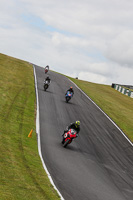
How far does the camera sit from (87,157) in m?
15.5

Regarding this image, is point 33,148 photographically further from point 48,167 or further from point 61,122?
point 61,122

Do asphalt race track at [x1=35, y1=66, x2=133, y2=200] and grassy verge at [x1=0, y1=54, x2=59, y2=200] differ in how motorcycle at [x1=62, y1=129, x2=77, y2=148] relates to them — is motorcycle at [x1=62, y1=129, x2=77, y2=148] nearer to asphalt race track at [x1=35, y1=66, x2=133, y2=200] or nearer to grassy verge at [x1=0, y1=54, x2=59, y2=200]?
asphalt race track at [x1=35, y1=66, x2=133, y2=200]

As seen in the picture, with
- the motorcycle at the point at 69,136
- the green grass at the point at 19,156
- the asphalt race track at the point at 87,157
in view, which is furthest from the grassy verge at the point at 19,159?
the motorcycle at the point at 69,136

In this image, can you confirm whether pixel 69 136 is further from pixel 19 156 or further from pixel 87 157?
pixel 19 156

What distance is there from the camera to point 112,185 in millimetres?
12523

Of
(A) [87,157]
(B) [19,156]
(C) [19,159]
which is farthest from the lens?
(A) [87,157]

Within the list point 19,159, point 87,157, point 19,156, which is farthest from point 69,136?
point 19,159

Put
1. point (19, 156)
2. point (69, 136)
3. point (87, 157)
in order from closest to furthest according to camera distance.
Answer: point (19, 156)
point (87, 157)
point (69, 136)

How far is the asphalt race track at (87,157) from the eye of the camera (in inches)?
442

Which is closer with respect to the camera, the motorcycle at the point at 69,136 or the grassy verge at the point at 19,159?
the grassy verge at the point at 19,159

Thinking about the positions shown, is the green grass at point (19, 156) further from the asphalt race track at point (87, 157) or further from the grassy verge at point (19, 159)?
the asphalt race track at point (87, 157)

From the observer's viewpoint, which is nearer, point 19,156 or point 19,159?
point 19,159

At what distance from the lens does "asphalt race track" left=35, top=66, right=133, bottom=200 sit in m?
11.2

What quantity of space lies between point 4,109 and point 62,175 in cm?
904
